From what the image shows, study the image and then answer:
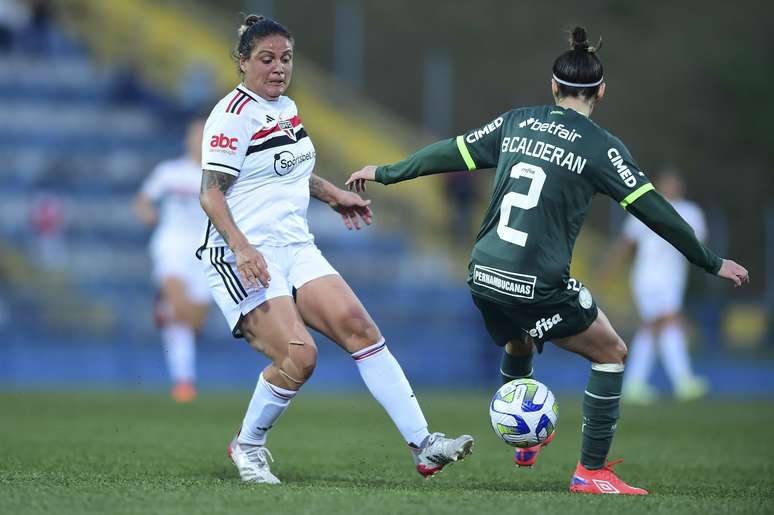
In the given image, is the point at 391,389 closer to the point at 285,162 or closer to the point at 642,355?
the point at 285,162

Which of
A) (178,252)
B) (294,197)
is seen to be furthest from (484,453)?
(178,252)

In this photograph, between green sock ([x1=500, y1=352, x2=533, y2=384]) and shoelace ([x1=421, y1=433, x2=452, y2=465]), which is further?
green sock ([x1=500, y1=352, x2=533, y2=384])

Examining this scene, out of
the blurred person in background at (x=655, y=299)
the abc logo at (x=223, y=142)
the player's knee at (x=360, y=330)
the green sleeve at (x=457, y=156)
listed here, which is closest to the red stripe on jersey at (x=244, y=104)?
the abc logo at (x=223, y=142)

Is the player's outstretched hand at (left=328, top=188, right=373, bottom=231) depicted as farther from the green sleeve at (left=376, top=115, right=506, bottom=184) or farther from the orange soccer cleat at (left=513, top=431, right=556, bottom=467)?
the orange soccer cleat at (left=513, top=431, right=556, bottom=467)

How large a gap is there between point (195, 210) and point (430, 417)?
3172 millimetres

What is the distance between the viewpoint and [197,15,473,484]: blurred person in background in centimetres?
654

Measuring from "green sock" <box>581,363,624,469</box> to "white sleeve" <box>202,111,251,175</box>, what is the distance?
6.89 feet

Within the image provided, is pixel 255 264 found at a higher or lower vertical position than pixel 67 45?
lower

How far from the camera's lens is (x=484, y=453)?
8.58 metres

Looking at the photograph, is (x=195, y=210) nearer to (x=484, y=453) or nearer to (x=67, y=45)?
(x=484, y=453)

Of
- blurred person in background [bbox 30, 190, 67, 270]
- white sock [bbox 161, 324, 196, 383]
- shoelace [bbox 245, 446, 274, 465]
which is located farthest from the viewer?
blurred person in background [bbox 30, 190, 67, 270]

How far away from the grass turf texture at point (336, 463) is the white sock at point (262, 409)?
25 cm

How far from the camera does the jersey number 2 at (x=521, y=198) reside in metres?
6.29

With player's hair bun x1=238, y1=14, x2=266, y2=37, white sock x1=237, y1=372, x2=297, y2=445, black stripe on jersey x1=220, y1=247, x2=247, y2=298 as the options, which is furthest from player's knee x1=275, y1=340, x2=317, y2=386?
player's hair bun x1=238, y1=14, x2=266, y2=37
